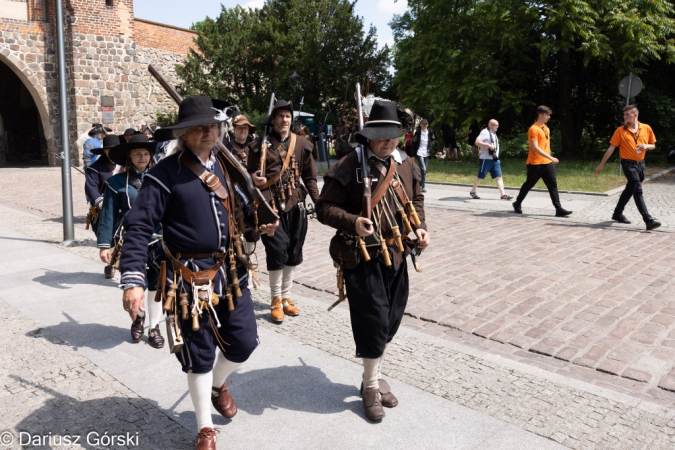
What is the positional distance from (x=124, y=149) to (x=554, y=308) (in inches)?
171

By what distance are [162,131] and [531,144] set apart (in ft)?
29.0

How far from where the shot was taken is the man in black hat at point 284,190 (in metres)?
5.58

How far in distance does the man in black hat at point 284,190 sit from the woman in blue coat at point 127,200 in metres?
1.05

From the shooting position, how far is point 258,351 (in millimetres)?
4816

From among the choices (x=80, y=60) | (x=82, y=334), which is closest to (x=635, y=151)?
(x=82, y=334)

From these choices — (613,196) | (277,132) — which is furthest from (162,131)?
(613,196)

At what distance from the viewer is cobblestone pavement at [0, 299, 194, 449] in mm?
3465

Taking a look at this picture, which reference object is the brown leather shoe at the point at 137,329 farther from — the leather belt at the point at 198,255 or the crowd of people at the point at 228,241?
the leather belt at the point at 198,255

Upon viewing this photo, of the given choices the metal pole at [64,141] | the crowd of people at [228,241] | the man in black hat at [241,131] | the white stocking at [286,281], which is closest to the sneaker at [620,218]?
the man in black hat at [241,131]

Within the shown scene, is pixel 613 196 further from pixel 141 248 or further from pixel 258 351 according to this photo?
pixel 141 248

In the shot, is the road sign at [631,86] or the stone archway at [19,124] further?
the stone archway at [19,124]

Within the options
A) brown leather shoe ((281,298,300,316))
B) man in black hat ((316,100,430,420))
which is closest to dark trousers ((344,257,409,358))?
man in black hat ((316,100,430,420))

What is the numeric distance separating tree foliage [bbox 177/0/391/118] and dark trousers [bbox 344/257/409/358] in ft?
88.8

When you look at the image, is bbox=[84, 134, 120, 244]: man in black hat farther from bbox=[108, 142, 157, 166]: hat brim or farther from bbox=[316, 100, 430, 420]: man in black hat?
bbox=[316, 100, 430, 420]: man in black hat
